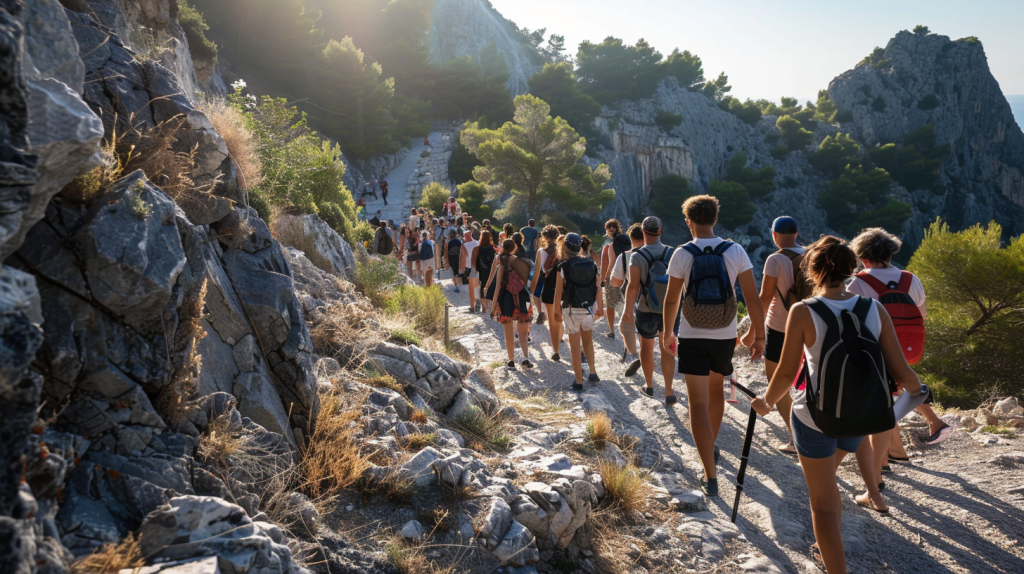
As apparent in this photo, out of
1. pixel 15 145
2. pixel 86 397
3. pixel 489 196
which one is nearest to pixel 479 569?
pixel 86 397

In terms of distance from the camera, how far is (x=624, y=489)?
371 centimetres

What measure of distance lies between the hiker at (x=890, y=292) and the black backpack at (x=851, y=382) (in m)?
1.34

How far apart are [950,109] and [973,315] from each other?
78272mm

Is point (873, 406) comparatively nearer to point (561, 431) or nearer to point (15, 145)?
point (561, 431)

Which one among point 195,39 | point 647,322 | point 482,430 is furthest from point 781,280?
point 195,39

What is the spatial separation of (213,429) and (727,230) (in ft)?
181

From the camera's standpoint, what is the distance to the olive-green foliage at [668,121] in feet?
188

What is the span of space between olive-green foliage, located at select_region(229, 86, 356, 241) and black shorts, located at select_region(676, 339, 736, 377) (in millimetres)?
4522

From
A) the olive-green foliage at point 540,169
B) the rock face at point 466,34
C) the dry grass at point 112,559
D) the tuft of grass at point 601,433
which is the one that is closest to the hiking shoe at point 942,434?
the tuft of grass at point 601,433

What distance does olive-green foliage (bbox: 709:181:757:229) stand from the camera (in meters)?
51.7

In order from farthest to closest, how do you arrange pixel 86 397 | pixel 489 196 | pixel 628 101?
pixel 628 101 < pixel 489 196 < pixel 86 397

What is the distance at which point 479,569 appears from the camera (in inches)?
109

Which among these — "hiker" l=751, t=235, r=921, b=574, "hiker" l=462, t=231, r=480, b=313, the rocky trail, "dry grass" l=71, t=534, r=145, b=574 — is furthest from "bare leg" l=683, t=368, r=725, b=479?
"hiker" l=462, t=231, r=480, b=313

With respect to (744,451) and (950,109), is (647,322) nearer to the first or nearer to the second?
(744,451)
